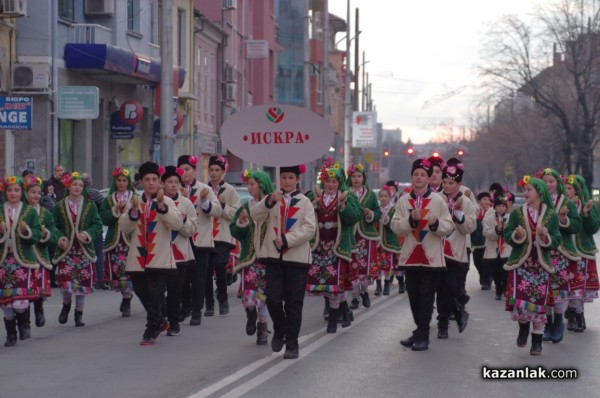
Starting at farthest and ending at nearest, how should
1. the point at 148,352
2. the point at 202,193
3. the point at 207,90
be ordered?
1. the point at 207,90
2. the point at 202,193
3. the point at 148,352

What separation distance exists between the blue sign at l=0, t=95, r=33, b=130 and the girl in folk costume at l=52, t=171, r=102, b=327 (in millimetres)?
5705

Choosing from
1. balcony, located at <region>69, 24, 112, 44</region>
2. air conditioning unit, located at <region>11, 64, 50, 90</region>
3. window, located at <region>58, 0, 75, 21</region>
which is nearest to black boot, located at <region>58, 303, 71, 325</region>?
air conditioning unit, located at <region>11, 64, 50, 90</region>

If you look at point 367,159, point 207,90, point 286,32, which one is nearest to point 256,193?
point 207,90

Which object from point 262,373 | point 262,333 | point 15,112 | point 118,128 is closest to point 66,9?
point 118,128

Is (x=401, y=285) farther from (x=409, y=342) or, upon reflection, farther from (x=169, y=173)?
(x=169, y=173)

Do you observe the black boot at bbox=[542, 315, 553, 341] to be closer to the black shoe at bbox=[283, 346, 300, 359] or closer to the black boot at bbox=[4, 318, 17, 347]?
the black shoe at bbox=[283, 346, 300, 359]

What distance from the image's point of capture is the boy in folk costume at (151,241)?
1286 centimetres

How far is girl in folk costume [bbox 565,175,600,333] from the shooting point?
47.4ft

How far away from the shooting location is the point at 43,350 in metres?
12.9

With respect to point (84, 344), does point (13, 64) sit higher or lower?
higher

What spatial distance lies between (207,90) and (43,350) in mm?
33273

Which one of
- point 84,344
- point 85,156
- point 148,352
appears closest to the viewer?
point 148,352

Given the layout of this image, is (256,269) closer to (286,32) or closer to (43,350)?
(43,350)

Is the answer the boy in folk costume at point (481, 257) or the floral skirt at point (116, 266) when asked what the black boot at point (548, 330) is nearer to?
the floral skirt at point (116, 266)
